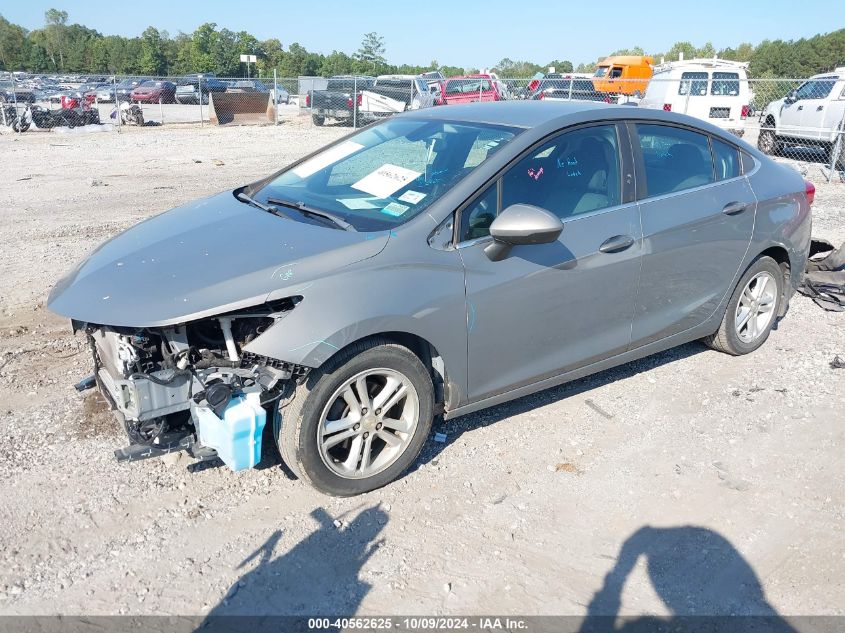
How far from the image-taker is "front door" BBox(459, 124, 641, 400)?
357cm

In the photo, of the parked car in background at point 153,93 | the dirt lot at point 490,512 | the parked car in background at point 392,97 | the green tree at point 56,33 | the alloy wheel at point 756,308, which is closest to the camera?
the dirt lot at point 490,512

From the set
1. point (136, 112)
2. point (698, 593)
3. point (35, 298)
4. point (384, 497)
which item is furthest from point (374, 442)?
point (136, 112)

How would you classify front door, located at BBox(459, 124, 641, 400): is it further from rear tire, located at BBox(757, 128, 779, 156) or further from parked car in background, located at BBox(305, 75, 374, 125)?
parked car in background, located at BBox(305, 75, 374, 125)

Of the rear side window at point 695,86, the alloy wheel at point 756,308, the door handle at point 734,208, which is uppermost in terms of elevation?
the rear side window at point 695,86

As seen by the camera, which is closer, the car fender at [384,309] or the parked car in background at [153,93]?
the car fender at [384,309]

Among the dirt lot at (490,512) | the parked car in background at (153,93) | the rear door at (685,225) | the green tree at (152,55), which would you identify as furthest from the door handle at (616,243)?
the green tree at (152,55)

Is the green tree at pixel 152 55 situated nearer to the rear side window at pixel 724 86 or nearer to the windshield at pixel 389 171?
the rear side window at pixel 724 86

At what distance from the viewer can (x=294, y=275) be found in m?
3.12

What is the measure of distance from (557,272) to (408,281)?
892 mm

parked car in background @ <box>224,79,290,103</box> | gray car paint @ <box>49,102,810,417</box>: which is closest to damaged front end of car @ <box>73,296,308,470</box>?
gray car paint @ <box>49,102,810,417</box>

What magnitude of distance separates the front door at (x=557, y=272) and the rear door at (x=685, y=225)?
15cm

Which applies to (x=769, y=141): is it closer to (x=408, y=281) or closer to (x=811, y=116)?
(x=811, y=116)

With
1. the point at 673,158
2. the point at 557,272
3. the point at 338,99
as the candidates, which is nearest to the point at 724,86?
the point at 338,99

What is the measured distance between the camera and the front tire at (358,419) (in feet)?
10.4
